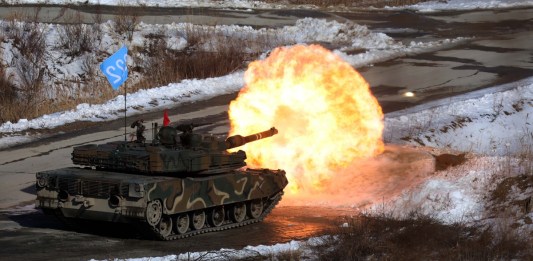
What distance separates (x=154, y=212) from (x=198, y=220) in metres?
1.38

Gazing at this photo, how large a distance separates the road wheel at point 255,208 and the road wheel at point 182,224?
182 cm

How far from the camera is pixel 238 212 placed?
58.4 ft

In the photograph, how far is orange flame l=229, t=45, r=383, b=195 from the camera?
2119cm

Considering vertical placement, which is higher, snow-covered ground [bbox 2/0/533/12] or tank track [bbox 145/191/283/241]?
snow-covered ground [bbox 2/0/533/12]

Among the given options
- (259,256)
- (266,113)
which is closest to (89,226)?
(259,256)

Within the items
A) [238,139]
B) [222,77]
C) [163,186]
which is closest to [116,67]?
[238,139]

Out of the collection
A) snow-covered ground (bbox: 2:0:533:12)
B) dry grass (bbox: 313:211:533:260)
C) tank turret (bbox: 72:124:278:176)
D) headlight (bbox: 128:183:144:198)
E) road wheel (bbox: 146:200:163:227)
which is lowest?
dry grass (bbox: 313:211:533:260)

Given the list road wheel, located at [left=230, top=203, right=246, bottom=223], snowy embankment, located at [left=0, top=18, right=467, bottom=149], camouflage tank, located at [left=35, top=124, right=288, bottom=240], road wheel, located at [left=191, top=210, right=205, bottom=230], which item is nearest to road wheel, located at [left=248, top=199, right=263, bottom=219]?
camouflage tank, located at [left=35, top=124, right=288, bottom=240]

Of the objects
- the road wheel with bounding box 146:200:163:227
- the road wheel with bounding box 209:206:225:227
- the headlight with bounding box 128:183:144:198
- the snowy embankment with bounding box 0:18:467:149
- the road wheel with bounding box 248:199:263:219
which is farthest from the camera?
the snowy embankment with bounding box 0:18:467:149

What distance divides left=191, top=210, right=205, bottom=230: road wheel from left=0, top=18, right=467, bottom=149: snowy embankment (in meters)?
9.25

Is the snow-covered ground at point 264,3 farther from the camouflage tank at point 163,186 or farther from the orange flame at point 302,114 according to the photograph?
the camouflage tank at point 163,186

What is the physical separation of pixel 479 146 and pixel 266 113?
8.57 m

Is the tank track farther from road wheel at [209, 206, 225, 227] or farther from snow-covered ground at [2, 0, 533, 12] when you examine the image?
snow-covered ground at [2, 0, 533, 12]

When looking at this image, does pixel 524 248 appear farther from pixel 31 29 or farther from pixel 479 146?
pixel 31 29
